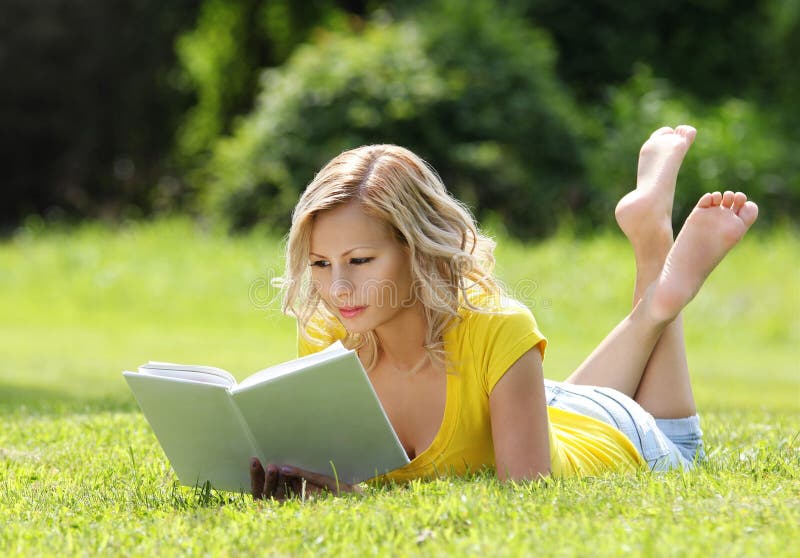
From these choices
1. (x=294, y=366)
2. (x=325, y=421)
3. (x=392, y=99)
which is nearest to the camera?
(x=294, y=366)

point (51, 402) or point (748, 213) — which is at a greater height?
point (748, 213)

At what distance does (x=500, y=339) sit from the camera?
3.44 metres

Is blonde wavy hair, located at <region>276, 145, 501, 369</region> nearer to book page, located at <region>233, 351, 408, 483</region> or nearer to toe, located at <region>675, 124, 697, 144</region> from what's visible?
book page, located at <region>233, 351, 408, 483</region>

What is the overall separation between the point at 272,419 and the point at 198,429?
0.90 ft

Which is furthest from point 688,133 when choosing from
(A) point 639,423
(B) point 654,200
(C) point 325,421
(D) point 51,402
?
(D) point 51,402

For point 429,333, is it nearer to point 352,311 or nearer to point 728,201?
point 352,311

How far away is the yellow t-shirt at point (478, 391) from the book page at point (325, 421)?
0.26 metres

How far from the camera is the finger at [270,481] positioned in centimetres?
334

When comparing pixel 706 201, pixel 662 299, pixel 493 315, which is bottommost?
pixel 662 299

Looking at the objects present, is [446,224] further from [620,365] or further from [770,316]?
[770,316]

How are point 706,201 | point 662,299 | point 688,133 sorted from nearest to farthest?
point 662,299 < point 706,201 < point 688,133

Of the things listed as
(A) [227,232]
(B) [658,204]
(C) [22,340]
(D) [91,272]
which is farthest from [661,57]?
(B) [658,204]

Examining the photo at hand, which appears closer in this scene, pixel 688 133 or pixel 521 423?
pixel 521 423

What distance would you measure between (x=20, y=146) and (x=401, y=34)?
10.4m
